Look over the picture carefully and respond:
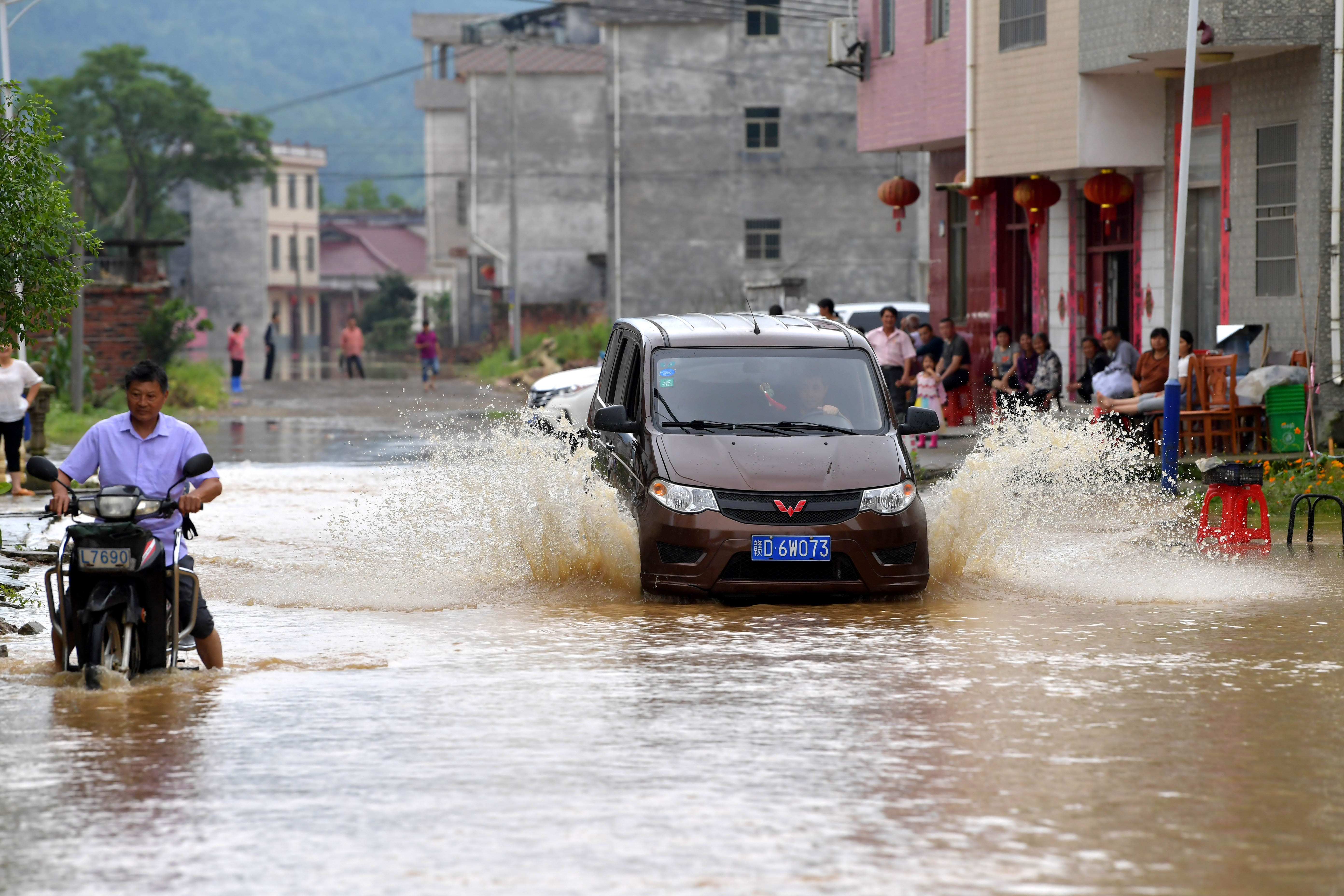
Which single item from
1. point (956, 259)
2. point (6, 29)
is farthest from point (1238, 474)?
point (6, 29)

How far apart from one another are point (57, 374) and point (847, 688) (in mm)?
25879

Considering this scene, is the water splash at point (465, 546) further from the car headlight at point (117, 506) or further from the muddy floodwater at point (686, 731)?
the car headlight at point (117, 506)

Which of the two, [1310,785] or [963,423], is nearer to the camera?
[1310,785]

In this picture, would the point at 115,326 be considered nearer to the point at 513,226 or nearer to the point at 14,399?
the point at 513,226

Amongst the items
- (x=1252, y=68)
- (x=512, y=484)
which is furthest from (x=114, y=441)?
(x=1252, y=68)

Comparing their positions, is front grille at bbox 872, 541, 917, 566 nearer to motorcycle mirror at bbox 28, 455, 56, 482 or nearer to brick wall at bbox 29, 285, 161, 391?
motorcycle mirror at bbox 28, 455, 56, 482

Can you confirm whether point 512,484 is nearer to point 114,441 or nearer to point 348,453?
point 114,441

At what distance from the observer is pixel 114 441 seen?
27.7ft

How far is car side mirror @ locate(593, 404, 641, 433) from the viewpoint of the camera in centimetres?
1158

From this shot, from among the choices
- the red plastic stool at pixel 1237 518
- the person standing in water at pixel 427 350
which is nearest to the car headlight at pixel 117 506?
the red plastic stool at pixel 1237 518

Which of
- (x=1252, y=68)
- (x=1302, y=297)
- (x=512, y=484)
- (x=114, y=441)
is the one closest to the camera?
(x=114, y=441)

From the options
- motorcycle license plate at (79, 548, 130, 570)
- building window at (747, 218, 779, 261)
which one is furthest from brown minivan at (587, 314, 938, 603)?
building window at (747, 218, 779, 261)

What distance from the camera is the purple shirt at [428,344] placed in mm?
47781

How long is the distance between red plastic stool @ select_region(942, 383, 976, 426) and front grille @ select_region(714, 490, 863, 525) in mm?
15318
